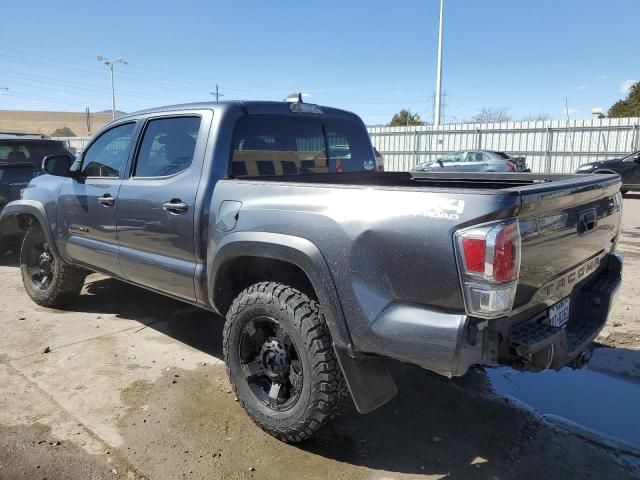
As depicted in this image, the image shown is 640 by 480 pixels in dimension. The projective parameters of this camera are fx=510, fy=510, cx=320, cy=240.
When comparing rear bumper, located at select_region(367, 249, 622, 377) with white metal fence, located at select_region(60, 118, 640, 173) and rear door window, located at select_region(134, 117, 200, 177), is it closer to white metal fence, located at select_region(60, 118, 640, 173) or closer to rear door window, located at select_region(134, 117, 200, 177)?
rear door window, located at select_region(134, 117, 200, 177)

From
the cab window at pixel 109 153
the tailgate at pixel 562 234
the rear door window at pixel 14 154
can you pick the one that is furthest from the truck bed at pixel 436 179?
the rear door window at pixel 14 154

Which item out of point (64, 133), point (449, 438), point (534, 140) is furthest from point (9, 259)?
A: point (64, 133)

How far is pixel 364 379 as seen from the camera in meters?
2.53

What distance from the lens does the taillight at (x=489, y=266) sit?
2.03 m

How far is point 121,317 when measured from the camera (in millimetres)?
5082

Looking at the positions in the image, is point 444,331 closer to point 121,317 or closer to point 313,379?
point 313,379

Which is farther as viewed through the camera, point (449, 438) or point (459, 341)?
point (449, 438)

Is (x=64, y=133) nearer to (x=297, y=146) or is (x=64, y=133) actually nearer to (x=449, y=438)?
(x=297, y=146)

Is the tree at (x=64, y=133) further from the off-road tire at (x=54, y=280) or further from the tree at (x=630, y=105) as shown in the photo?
the off-road tire at (x=54, y=280)

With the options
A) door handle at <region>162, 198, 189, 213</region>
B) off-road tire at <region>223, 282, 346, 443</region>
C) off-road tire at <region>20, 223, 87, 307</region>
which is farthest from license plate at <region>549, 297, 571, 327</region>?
off-road tire at <region>20, 223, 87, 307</region>

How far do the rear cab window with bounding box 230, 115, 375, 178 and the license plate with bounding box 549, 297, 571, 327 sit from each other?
1.99 meters

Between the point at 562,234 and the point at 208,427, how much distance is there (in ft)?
7.51

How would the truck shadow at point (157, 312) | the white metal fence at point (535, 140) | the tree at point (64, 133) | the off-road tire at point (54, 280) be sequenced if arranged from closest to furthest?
the truck shadow at point (157, 312) → the off-road tire at point (54, 280) → the white metal fence at point (535, 140) → the tree at point (64, 133)

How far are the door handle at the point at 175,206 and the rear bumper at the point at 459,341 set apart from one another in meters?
1.62
